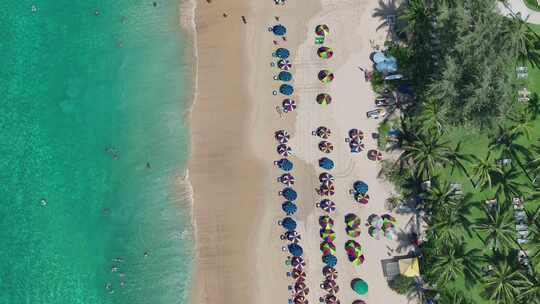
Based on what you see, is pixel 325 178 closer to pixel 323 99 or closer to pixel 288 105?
pixel 323 99

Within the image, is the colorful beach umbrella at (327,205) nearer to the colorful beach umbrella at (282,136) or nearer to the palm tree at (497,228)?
the colorful beach umbrella at (282,136)

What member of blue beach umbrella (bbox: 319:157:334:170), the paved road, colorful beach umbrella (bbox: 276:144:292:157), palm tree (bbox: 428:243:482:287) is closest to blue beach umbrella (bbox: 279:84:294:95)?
colorful beach umbrella (bbox: 276:144:292:157)

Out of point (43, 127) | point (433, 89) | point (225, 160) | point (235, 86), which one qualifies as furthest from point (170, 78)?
point (433, 89)

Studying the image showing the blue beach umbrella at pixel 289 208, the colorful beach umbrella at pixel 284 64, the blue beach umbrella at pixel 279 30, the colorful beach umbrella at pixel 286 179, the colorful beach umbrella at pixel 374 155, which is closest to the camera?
the blue beach umbrella at pixel 289 208

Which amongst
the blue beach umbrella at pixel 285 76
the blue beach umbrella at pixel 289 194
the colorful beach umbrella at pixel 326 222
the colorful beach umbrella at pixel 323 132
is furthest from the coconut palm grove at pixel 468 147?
the blue beach umbrella at pixel 289 194

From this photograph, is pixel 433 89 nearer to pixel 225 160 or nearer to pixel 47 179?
pixel 225 160
